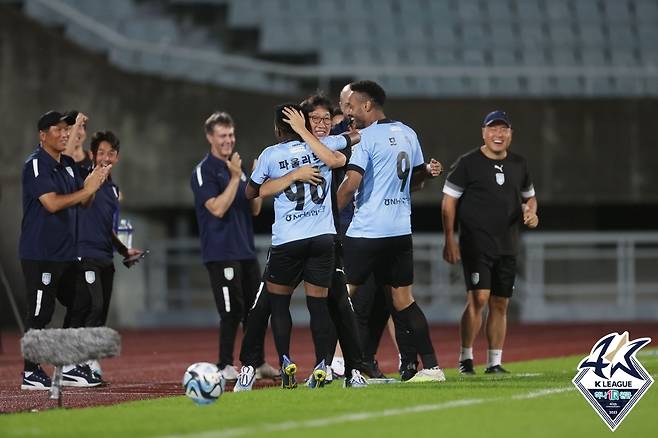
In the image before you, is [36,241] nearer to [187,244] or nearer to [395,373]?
[395,373]

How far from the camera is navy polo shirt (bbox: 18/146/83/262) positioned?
9.82m

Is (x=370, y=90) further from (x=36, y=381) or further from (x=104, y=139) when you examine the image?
(x=36, y=381)

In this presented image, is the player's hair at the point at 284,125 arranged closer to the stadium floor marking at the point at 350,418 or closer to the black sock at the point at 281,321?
the black sock at the point at 281,321

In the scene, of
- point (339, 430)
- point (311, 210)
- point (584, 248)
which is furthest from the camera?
point (584, 248)

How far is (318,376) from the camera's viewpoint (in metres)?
8.74

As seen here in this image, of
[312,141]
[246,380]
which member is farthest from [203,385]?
[312,141]

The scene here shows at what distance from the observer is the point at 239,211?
35.9ft

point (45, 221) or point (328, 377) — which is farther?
point (45, 221)

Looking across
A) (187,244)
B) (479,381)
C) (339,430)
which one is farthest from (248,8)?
(339,430)

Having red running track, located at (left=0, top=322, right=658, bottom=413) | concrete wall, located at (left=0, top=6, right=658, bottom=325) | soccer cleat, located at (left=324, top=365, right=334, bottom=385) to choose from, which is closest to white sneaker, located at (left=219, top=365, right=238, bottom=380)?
red running track, located at (left=0, top=322, right=658, bottom=413)

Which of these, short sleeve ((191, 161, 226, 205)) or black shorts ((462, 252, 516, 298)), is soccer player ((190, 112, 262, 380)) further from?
black shorts ((462, 252, 516, 298))

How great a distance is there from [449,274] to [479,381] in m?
12.8

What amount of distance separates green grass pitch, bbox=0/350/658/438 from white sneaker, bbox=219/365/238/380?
64.2 inches

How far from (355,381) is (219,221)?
236 cm
